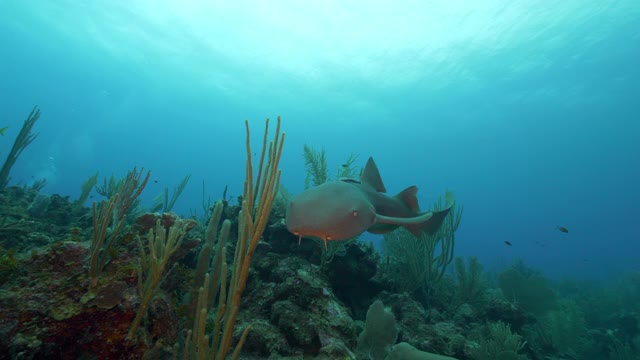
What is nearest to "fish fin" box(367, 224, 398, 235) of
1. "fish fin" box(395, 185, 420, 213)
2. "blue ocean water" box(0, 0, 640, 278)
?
"fish fin" box(395, 185, 420, 213)

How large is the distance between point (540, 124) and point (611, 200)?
67031mm

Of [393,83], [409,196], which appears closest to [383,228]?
[409,196]

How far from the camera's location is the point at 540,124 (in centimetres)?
6406

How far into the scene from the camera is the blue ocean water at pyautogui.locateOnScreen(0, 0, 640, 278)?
2723 cm

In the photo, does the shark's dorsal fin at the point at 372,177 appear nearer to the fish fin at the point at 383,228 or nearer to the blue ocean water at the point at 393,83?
the fish fin at the point at 383,228

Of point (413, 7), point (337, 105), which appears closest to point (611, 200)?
point (337, 105)

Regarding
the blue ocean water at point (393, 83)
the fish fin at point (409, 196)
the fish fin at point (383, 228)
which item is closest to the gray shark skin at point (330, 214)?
the fish fin at point (383, 228)

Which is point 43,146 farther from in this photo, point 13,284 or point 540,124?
point 540,124

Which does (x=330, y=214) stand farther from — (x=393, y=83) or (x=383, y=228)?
(x=393, y=83)

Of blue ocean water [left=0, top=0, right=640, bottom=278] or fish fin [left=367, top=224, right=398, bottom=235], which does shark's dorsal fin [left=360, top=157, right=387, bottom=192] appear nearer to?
fish fin [left=367, top=224, right=398, bottom=235]

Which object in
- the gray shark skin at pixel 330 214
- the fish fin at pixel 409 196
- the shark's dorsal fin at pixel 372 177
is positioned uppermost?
the shark's dorsal fin at pixel 372 177

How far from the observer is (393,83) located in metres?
38.6

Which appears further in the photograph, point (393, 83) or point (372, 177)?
point (393, 83)

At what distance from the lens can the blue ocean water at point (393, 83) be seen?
1072 inches
